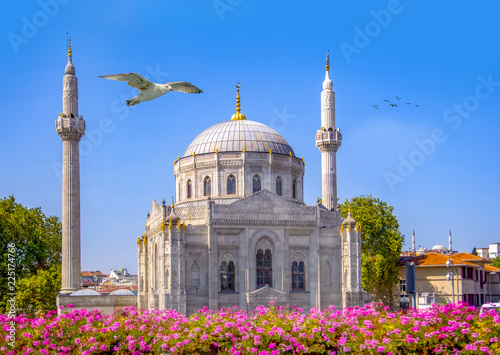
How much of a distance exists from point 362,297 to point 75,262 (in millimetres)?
18451

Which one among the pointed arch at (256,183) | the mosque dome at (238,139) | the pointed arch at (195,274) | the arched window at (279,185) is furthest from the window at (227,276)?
the mosque dome at (238,139)

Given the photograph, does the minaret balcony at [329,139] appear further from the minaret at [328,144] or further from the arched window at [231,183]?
the arched window at [231,183]

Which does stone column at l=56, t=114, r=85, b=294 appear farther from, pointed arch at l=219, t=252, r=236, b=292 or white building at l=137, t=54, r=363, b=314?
pointed arch at l=219, t=252, r=236, b=292

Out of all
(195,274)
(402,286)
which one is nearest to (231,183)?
(195,274)

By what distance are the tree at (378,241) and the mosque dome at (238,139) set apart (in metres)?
14.9

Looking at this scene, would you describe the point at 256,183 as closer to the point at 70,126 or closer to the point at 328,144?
the point at 328,144

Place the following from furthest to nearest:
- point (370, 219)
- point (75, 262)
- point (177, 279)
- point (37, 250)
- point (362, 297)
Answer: point (370, 219), point (37, 250), point (75, 262), point (362, 297), point (177, 279)

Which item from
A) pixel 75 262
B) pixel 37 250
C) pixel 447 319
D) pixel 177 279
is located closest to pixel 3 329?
pixel 447 319

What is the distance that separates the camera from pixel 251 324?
19.7 m

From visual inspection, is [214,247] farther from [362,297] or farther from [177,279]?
[362,297]

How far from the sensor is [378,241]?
2392 inches

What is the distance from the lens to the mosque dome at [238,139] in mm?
46312

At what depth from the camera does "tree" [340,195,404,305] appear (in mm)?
57938

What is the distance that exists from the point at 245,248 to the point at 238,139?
30.2 ft
